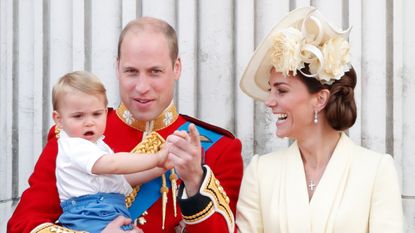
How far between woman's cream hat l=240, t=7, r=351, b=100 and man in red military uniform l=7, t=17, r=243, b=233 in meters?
0.43

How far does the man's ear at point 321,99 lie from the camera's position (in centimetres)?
367

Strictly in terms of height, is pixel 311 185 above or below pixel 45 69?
below

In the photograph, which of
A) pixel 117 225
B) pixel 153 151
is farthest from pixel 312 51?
pixel 117 225

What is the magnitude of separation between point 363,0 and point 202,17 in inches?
28.8

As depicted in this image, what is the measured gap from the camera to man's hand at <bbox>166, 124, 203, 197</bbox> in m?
3.38

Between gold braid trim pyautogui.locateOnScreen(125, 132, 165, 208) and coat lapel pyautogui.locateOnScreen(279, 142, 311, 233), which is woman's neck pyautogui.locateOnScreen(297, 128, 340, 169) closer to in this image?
coat lapel pyautogui.locateOnScreen(279, 142, 311, 233)

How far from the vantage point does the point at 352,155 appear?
12.1 feet

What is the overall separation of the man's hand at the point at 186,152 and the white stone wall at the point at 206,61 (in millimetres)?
925

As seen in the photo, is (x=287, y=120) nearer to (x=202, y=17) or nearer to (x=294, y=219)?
(x=294, y=219)

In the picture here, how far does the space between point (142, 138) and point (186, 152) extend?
47cm

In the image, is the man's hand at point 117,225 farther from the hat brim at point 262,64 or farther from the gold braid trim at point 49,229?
the hat brim at point 262,64

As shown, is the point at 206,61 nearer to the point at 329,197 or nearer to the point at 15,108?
the point at 15,108

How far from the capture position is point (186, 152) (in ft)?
11.2

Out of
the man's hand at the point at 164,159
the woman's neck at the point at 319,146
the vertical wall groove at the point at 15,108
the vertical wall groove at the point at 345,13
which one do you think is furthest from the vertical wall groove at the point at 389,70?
the vertical wall groove at the point at 15,108
